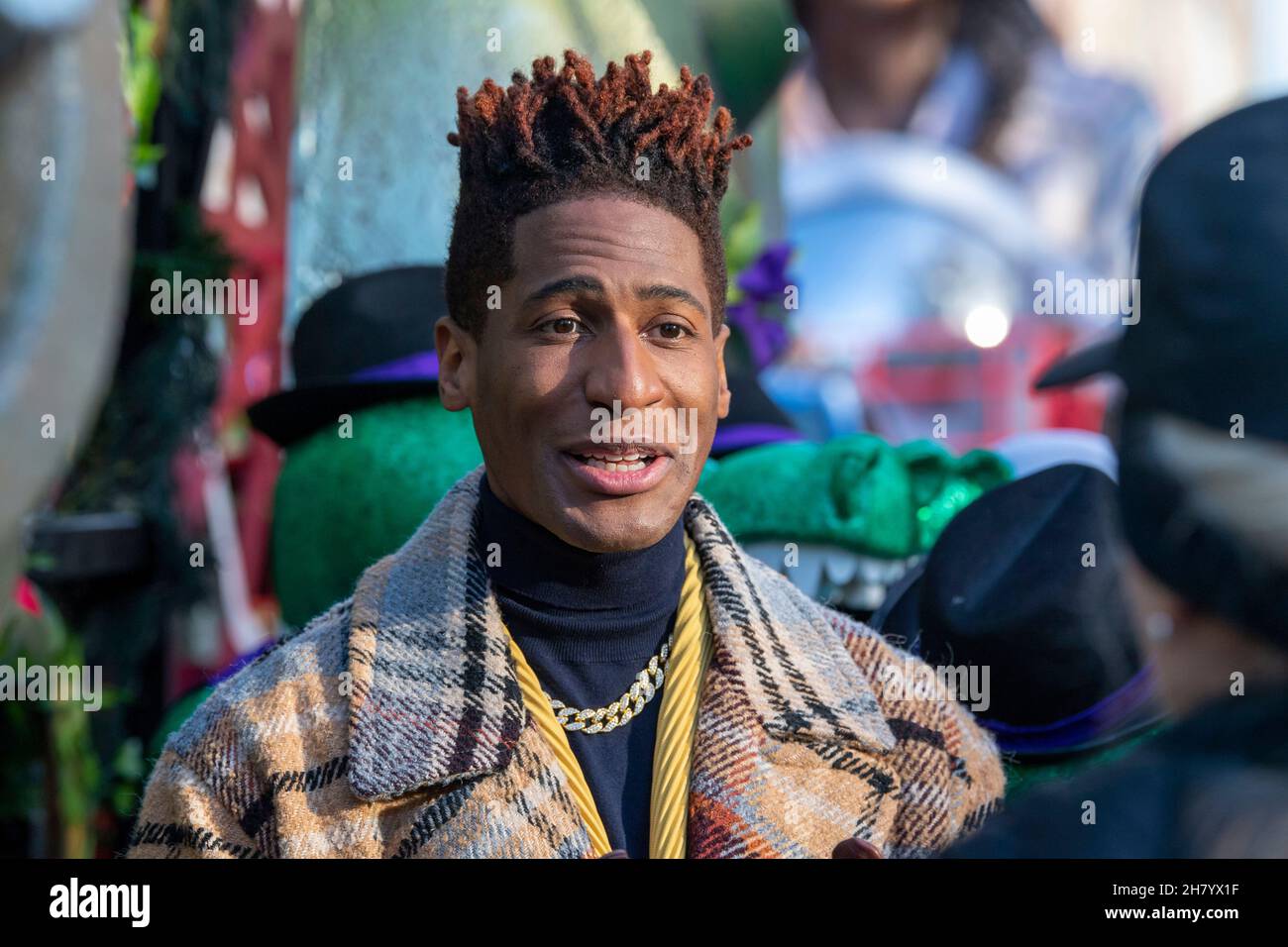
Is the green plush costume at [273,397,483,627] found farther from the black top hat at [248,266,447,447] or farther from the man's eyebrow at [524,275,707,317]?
the man's eyebrow at [524,275,707,317]

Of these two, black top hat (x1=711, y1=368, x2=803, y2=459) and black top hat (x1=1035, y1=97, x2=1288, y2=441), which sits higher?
black top hat (x1=711, y1=368, x2=803, y2=459)

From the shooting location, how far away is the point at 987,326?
8.08 meters

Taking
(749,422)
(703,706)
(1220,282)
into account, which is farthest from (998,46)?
(1220,282)

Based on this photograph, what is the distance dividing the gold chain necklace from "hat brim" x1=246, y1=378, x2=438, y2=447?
1.16m

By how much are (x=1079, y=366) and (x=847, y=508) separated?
45cm

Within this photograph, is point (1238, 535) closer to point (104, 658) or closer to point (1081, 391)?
point (104, 658)

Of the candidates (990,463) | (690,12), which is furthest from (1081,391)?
(990,463)

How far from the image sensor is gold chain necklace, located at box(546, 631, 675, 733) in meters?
1.48

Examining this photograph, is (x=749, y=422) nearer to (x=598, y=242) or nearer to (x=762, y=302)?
(x=762, y=302)

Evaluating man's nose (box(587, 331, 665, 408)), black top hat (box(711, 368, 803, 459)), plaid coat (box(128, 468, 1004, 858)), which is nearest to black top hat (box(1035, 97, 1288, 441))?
man's nose (box(587, 331, 665, 408))

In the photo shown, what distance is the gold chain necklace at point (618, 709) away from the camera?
4.86ft

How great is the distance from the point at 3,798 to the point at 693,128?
2125 mm

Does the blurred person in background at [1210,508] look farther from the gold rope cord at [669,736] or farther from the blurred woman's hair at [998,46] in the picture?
the blurred woman's hair at [998,46]

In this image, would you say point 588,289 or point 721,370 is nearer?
point 588,289
